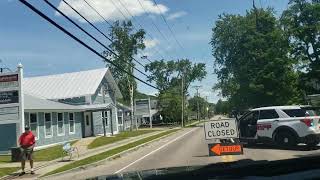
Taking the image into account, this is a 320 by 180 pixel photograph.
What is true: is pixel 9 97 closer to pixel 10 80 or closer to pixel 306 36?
pixel 10 80

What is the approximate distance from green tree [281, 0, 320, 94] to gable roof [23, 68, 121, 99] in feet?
70.6

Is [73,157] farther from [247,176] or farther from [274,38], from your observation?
[274,38]

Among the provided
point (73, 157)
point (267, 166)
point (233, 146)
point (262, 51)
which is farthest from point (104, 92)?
point (267, 166)

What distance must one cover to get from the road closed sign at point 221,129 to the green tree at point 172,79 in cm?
7660

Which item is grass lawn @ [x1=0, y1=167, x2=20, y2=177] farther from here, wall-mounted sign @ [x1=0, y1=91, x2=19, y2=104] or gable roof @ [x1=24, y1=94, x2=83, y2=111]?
gable roof @ [x1=24, y1=94, x2=83, y2=111]

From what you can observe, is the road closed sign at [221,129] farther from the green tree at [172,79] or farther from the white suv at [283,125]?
the green tree at [172,79]

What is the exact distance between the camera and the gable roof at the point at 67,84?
165 ft

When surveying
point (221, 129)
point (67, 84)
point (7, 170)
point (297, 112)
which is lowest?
point (7, 170)

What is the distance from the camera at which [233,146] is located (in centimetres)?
1914

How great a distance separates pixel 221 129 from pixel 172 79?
104 m

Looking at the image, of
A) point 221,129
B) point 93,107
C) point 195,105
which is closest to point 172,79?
point 195,105

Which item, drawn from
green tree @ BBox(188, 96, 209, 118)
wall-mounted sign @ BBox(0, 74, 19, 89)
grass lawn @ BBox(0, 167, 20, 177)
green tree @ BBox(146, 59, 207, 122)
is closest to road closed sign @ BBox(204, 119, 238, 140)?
grass lawn @ BBox(0, 167, 20, 177)

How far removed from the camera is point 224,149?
19297 mm

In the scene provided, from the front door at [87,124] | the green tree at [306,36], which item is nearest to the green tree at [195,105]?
the green tree at [306,36]
